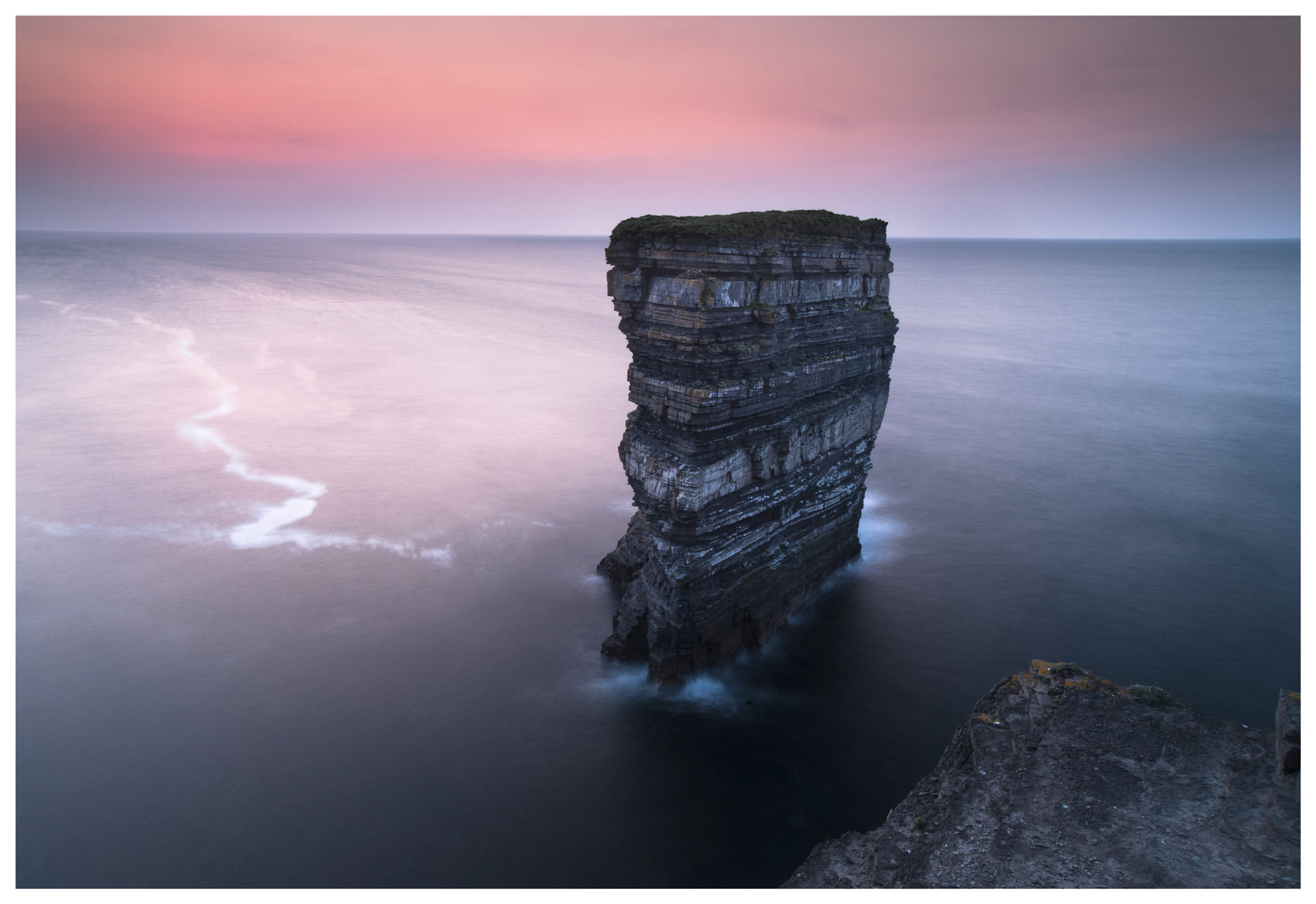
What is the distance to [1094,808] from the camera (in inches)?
478

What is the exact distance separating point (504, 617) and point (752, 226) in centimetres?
1588

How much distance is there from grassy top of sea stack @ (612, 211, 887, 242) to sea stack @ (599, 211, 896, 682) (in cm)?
5

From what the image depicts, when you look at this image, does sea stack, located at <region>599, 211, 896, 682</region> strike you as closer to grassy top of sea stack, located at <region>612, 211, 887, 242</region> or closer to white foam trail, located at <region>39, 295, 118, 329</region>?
grassy top of sea stack, located at <region>612, 211, 887, 242</region>

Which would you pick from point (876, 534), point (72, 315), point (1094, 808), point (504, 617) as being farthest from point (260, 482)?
point (72, 315)

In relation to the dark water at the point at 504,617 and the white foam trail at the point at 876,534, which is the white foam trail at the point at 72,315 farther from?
the white foam trail at the point at 876,534

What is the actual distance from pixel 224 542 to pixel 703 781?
22.6 meters

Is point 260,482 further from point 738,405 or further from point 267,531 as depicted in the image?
point 738,405

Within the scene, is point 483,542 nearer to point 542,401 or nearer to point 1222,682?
point 542,401

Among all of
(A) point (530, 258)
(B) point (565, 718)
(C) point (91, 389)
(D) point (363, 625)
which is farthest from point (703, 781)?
(A) point (530, 258)

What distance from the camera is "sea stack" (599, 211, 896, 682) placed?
18.3 m

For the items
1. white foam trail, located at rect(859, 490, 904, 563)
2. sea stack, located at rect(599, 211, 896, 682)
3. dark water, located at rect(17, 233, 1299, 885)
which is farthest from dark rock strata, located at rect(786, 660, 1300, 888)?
white foam trail, located at rect(859, 490, 904, 563)

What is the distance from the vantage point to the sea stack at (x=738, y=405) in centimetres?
1828

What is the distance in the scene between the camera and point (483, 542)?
30.6 metres

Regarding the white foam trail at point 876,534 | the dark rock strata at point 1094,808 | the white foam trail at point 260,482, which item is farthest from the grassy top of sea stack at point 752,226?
the white foam trail at point 260,482
